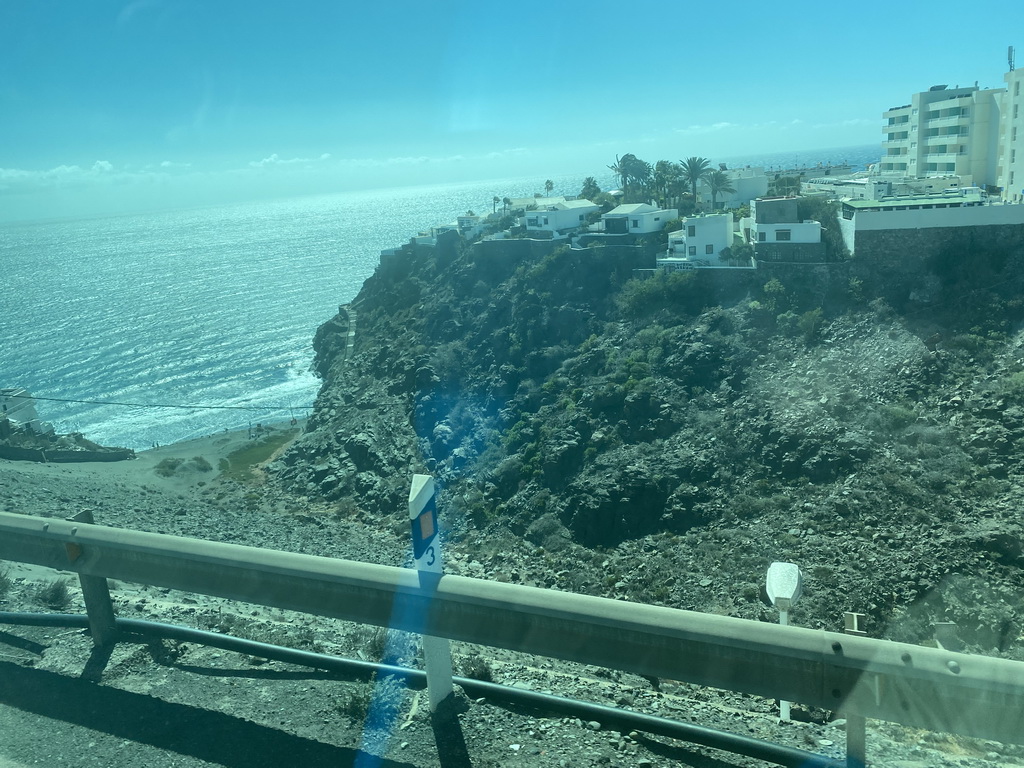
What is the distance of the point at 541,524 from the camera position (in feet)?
73.8

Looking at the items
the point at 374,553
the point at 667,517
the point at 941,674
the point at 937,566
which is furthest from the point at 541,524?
the point at 941,674

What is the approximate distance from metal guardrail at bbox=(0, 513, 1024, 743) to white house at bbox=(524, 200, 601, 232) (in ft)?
109

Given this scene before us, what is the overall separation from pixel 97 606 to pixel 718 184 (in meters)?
37.3

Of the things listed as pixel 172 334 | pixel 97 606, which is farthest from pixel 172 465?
pixel 172 334

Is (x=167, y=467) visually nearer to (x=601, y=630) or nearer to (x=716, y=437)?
(x=716, y=437)

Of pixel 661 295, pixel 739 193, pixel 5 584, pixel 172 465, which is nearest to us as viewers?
pixel 5 584

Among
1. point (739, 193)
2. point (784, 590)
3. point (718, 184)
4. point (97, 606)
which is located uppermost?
point (718, 184)

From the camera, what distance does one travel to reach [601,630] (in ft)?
15.3

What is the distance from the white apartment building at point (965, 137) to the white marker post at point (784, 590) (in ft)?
102

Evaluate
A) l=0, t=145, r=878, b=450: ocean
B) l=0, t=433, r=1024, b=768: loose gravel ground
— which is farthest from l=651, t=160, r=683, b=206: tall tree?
l=0, t=433, r=1024, b=768: loose gravel ground

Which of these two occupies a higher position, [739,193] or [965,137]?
[965,137]

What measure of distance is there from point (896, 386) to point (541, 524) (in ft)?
34.7

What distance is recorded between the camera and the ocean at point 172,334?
4359 cm

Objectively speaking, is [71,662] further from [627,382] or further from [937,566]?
[627,382]
